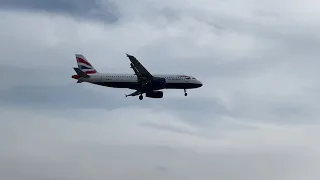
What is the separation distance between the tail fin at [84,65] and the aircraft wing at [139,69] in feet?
43.8

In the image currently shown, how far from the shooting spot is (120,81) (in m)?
157

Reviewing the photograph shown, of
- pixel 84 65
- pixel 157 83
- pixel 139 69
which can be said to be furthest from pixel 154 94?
pixel 84 65

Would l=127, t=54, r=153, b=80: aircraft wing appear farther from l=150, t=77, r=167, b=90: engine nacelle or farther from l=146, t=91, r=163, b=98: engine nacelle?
l=146, t=91, r=163, b=98: engine nacelle

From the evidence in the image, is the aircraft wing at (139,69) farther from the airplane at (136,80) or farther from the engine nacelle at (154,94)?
the engine nacelle at (154,94)

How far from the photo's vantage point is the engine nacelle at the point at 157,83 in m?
156

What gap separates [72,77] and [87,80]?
395 centimetres

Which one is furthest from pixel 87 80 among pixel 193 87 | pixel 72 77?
pixel 193 87

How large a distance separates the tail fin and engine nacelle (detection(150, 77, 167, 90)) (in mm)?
17761

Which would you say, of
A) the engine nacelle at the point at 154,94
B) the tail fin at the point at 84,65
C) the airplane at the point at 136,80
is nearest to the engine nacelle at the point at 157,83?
the airplane at the point at 136,80

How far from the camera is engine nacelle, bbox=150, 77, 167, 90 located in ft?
511

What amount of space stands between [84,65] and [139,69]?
20933 mm

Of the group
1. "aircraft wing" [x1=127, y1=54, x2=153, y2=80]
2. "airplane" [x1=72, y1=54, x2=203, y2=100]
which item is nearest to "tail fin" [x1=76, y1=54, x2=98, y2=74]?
"airplane" [x1=72, y1=54, x2=203, y2=100]

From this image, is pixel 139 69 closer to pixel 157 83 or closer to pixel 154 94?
pixel 157 83

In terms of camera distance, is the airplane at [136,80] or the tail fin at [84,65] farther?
the tail fin at [84,65]
